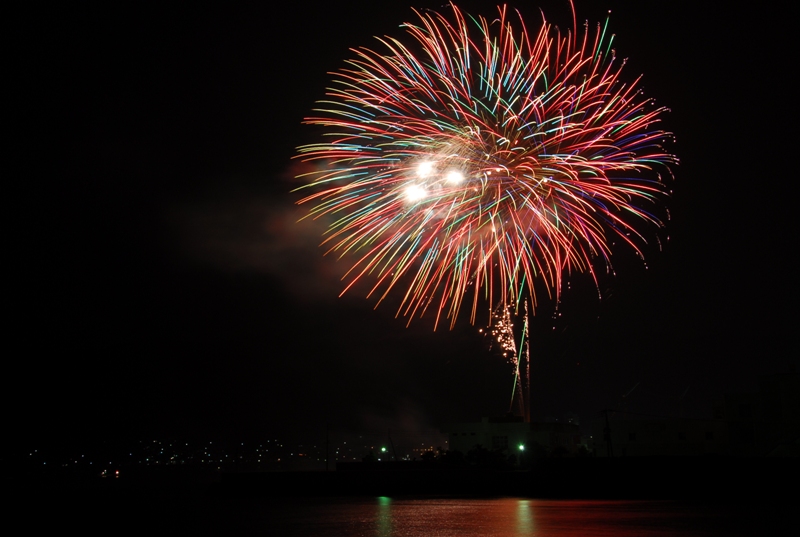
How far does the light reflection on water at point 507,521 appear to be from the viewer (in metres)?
14.4

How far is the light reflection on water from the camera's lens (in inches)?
565

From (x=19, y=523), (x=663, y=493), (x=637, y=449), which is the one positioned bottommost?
(x=19, y=523)

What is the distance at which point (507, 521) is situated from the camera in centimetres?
1677

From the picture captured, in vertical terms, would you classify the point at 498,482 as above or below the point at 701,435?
below

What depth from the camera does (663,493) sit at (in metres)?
26.6

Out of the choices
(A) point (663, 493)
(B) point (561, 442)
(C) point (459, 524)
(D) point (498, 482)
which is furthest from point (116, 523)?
(B) point (561, 442)

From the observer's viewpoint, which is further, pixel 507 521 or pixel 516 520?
pixel 516 520

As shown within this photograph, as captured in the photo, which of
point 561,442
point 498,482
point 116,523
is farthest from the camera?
point 561,442

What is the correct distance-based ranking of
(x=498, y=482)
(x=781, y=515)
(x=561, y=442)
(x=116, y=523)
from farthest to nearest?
(x=561, y=442), (x=498, y=482), (x=116, y=523), (x=781, y=515)

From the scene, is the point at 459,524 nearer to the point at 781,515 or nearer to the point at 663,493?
the point at 781,515

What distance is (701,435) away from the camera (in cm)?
4362

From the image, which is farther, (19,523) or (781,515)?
(19,523)

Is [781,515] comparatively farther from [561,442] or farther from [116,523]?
[561,442]

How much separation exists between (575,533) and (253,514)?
11318 millimetres
